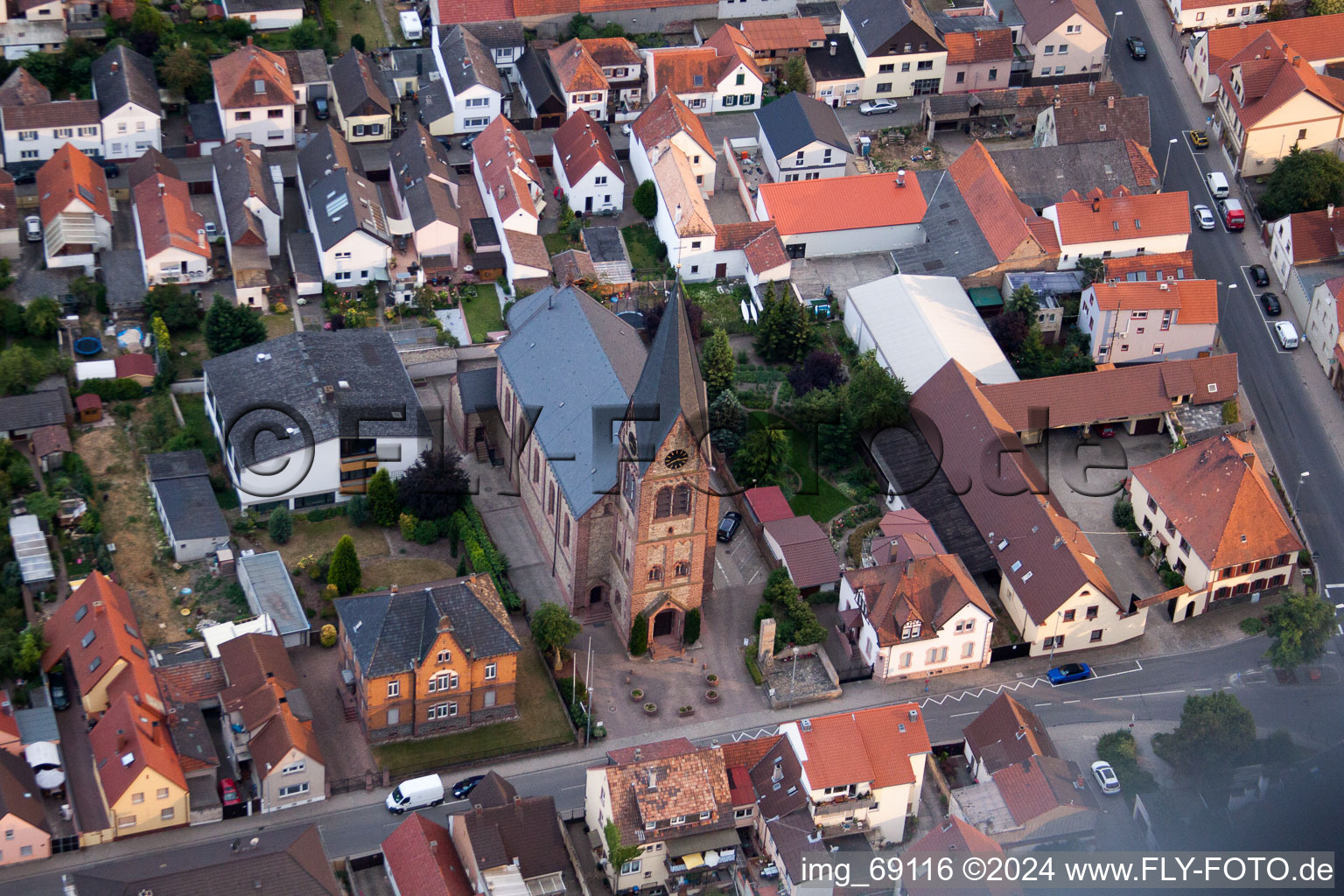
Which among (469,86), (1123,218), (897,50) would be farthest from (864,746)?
(897,50)

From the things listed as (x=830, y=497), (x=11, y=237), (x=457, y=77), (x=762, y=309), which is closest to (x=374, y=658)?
(x=830, y=497)

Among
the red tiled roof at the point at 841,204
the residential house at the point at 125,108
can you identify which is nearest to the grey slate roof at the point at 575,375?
the red tiled roof at the point at 841,204

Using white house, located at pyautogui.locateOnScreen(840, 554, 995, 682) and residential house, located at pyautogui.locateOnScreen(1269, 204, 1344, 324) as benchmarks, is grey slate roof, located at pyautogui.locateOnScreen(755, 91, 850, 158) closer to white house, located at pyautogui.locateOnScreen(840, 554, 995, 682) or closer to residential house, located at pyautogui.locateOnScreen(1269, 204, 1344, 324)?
residential house, located at pyautogui.locateOnScreen(1269, 204, 1344, 324)

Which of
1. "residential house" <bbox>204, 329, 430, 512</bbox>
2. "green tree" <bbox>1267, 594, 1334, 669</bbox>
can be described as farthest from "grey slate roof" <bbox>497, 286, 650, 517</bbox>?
"green tree" <bbox>1267, 594, 1334, 669</bbox>

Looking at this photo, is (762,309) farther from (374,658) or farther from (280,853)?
(280,853)

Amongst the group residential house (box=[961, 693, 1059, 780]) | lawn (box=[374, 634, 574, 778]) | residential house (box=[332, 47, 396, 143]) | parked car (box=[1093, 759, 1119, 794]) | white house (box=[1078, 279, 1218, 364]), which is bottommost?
parked car (box=[1093, 759, 1119, 794])

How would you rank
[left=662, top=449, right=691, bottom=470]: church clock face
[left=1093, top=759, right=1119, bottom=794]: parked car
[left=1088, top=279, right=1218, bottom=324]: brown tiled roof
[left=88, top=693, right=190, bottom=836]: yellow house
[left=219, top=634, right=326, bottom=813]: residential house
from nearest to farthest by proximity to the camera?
[left=88, top=693, right=190, bottom=836]: yellow house, [left=219, top=634, right=326, bottom=813]: residential house, [left=662, top=449, right=691, bottom=470]: church clock face, [left=1093, top=759, right=1119, bottom=794]: parked car, [left=1088, top=279, right=1218, bottom=324]: brown tiled roof

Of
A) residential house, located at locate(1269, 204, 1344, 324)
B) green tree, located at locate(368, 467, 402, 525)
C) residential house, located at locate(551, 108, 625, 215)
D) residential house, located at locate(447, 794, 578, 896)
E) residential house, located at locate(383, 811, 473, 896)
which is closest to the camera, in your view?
residential house, located at locate(383, 811, 473, 896)
